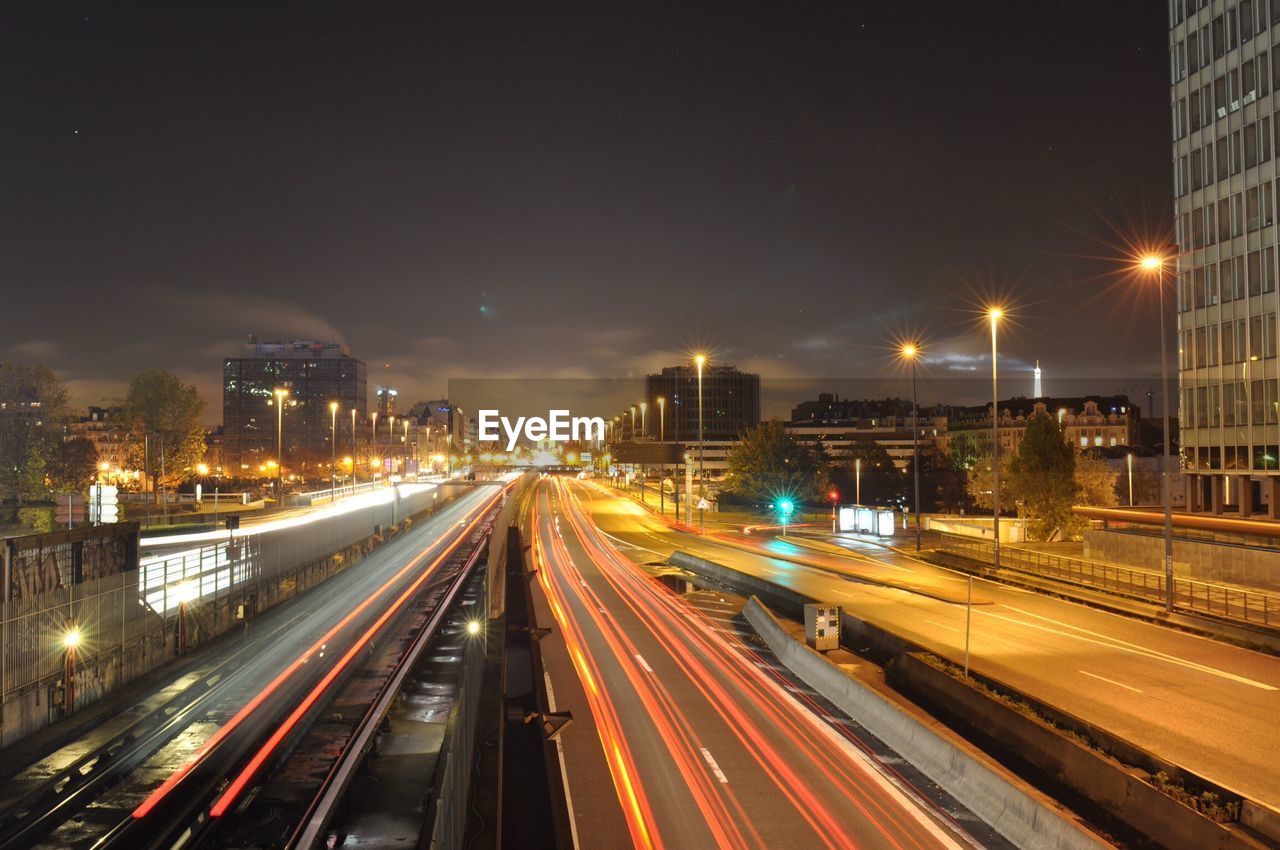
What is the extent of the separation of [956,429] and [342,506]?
6014 inches

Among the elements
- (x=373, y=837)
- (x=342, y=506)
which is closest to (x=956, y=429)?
(x=342, y=506)

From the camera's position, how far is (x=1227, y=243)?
134 feet

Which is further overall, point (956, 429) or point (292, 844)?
point (956, 429)

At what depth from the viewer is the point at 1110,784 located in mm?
11938

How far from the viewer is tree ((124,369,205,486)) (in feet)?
267

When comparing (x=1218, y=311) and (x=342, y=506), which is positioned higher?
(x=1218, y=311)

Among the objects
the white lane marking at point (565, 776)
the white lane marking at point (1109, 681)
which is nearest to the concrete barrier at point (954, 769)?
the white lane marking at point (565, 776)

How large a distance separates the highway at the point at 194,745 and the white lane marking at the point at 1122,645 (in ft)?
68.3

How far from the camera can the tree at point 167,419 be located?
8150cm

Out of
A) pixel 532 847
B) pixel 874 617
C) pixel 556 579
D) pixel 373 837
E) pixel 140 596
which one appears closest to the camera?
pixel 532 847

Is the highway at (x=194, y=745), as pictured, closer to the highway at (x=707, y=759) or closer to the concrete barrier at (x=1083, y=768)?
the highway at (x=707, y=759)

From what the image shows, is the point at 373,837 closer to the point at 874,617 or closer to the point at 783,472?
the point at 874,617

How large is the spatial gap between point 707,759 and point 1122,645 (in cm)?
1526

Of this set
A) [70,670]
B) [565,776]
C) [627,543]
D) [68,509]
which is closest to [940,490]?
[627,543]
